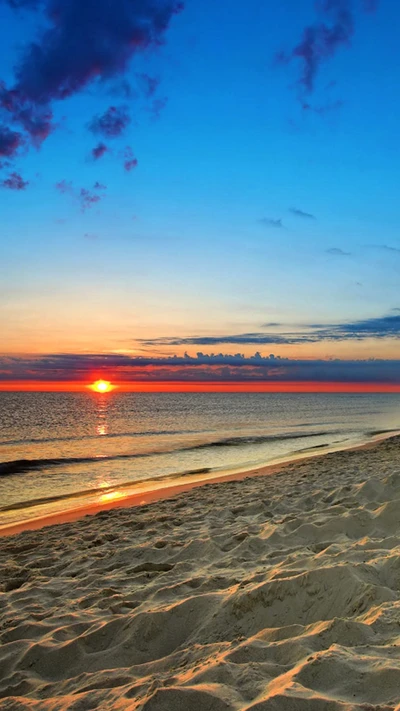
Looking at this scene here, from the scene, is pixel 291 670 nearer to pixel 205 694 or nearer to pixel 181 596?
pixel 205 694

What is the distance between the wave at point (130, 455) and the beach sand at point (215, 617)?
12966 millimetres

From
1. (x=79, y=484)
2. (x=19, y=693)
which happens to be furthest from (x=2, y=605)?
(x=79, y=484)

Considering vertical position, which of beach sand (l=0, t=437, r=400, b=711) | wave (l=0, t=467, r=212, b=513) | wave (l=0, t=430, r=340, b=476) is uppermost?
beach sand (l=0, t=437, r=400, b=711)

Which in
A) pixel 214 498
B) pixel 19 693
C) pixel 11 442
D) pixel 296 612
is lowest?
pixel 11 442

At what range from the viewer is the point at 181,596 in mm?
4797

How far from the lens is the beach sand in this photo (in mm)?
2939

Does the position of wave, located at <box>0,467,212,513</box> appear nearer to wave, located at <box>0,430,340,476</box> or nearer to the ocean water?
the ocean water

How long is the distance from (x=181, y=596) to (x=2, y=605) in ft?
6.77

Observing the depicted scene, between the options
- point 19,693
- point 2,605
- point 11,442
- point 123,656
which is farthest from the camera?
point 11,442

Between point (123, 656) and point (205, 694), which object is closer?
point (205, 694)

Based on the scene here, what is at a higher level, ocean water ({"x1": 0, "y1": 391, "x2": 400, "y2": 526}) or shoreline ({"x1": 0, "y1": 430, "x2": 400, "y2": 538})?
shoreline ({"x1": 0, "y1": 430, "x2": 400, "y2": 538})

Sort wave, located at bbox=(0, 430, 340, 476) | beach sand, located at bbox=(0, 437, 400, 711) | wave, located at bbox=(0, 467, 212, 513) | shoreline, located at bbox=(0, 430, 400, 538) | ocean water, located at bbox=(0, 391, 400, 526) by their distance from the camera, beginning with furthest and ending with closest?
1. wave, located at bbox=(0, 430, 340, 476)
2. ocean water, located at bbox=(0, 391, 400, 526)
3. wave, located at bbox=(0, 467, 212, 513)
4. shoreline, located at bbox=(0, 430, 400, 538)
5. beach sand, located at bbox=(0, 437, 400, 711)

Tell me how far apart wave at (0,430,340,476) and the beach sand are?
1297 centimetres

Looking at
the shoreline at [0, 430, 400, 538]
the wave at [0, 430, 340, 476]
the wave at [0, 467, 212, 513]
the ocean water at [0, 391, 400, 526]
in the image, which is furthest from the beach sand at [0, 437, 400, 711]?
the wave at [0, 430, 340, 476]
